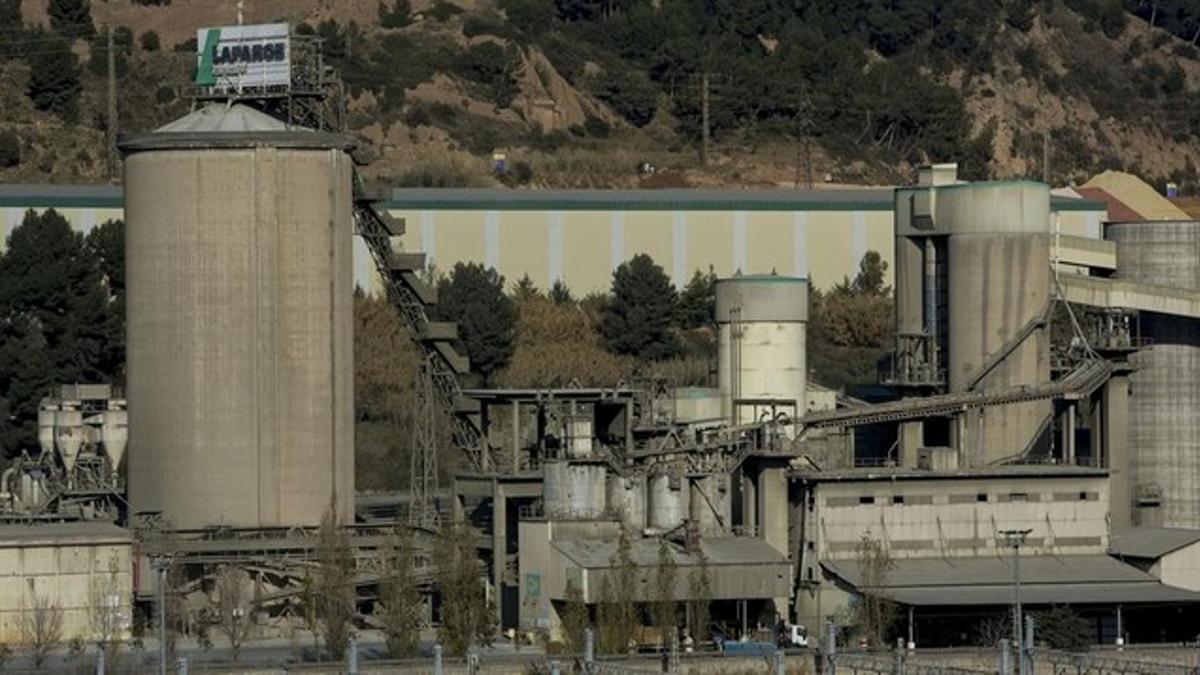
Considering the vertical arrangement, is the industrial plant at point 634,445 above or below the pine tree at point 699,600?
above

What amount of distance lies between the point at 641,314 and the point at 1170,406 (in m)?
47.8

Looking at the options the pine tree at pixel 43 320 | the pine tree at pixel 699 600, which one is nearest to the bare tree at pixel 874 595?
the pine tree at pixel 699 600

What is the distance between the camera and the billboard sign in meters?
125

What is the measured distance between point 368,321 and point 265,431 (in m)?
45.0

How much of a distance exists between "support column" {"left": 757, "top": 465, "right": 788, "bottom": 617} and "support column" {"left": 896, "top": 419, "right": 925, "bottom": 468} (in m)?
7.48

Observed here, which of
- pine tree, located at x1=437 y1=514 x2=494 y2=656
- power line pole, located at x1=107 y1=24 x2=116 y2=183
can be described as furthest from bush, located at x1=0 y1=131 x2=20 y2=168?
pine tree, located at x1=437 y1=514 x2=494 y2=656

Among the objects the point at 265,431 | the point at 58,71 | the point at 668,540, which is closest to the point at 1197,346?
the point at 668,540

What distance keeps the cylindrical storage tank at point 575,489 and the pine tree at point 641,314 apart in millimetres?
56904

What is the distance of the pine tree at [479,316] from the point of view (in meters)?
162

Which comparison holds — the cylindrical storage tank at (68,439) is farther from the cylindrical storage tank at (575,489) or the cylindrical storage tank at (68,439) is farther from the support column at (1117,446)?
the support column at (1117,446)

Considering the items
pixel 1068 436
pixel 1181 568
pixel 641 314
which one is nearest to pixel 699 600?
pixel 1181 568

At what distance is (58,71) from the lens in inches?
7781

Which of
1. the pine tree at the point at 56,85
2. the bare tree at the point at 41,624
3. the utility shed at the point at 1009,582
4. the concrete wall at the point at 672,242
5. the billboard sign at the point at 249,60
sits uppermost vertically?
the pine tree at the point at 56,85

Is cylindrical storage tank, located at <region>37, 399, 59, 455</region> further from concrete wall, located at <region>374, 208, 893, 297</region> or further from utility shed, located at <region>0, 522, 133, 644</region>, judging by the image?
concrete wall, located at <region>374, 208, 893, 297</region>
